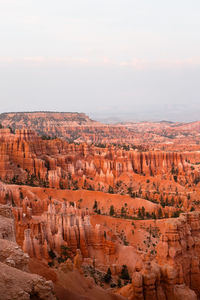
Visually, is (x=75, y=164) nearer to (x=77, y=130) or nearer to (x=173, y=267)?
(x=173, y=267)

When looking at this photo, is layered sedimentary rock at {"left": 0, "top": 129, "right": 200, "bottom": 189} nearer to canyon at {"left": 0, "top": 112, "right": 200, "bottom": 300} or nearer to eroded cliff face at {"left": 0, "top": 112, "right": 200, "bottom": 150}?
canyon at {"left": 0, "top": 112, "right": 200, "bottom": 300}

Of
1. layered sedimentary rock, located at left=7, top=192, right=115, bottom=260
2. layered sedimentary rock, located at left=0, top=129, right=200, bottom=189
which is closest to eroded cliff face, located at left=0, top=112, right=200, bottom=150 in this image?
layered sedimentary rock, located at left=0, top=129, right=200, bottom=189

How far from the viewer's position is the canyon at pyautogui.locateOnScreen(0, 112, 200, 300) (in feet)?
39.6

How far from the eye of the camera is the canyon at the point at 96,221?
12.1 metres

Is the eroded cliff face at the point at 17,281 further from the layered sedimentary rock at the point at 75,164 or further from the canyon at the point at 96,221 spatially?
the layered sedimentary rock at the point at 75,164

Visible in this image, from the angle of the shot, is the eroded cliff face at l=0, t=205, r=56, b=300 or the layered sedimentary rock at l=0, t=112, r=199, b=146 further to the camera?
the layered sedimentary rock at l=0, t=112, r=199, b=146

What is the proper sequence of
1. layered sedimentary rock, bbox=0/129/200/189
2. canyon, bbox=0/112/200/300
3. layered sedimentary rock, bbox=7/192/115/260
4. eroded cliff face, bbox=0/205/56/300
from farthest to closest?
layered sedimentary rock, bbox=0/129/200/189 < layered sedimentary rock, bbox=7/192/115/260 < canyon, bbox=0/112/200/300 < eroded cliff face, bbox=0/205/56/300

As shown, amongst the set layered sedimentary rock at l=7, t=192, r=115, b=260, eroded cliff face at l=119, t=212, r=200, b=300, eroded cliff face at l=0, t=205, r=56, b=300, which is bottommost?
layered sedimentary rock at l=7, t=192, r=115, b=260

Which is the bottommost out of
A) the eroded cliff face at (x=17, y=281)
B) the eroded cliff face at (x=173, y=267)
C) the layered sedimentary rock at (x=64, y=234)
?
the layered sedimentary rock at (x=64, y=234)

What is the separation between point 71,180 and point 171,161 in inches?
867

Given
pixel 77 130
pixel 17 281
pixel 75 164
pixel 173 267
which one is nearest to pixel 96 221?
pixel 173 267

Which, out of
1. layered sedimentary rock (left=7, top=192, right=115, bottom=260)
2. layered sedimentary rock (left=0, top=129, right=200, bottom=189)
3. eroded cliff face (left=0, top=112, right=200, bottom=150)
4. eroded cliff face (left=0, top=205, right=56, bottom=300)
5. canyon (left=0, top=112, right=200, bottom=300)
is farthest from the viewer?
eroded cliff face (left=0, top=112, right=200, bottom=150)

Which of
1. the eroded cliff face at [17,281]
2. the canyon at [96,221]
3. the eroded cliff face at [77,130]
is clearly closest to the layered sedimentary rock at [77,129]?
the eroded cliff face at [77,130]

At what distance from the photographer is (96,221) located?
31.6m
